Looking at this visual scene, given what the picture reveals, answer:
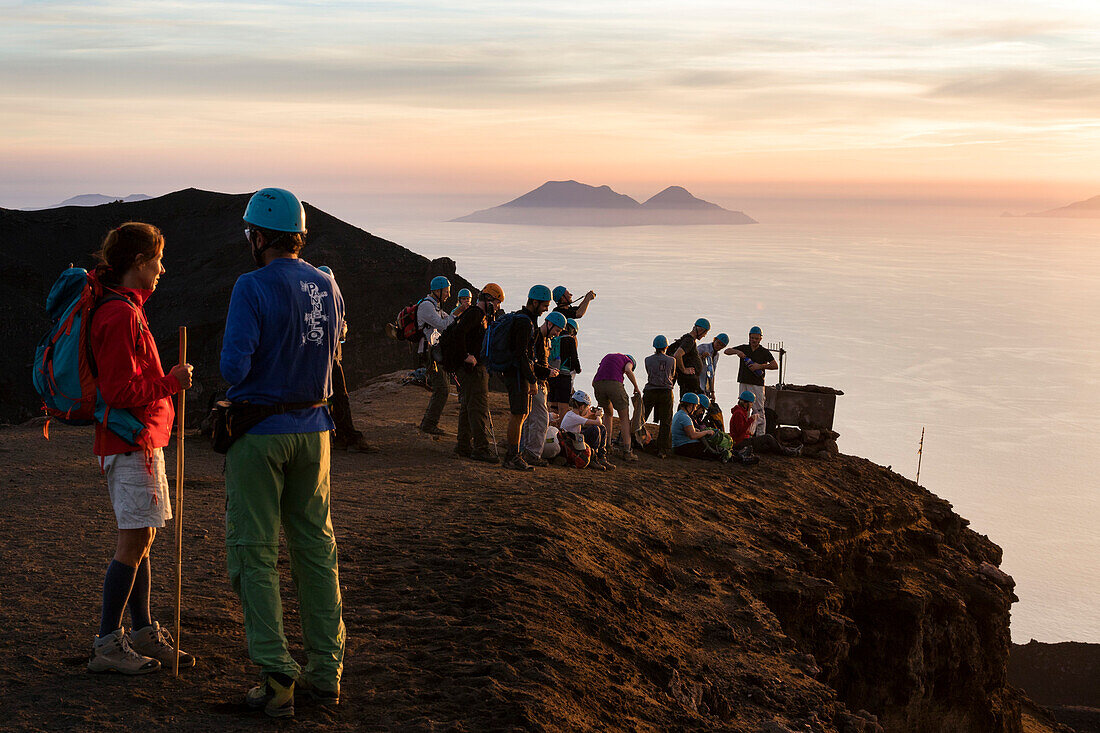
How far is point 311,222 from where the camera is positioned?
3328cm

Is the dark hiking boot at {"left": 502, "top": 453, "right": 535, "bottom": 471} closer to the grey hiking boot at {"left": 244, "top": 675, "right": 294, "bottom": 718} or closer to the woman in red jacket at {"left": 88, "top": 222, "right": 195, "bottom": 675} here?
A: the woman in red jacket at {"left": 88, "top": 222, "right": 195, "bottom": 675}

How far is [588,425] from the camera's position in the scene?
11891 millimetres

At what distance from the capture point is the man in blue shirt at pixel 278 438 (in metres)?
3.99

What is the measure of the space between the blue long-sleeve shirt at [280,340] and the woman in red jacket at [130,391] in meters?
0.38

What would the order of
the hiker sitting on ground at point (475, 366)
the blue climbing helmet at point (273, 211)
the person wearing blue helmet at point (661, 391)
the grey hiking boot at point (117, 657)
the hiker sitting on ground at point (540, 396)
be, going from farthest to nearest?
the person wearing blue helmet at point (661, 391) < the hiker sitting on ground at point (475, 366) < the hiker sitting on ground at point (540, 396) < the grey hiking boot at point (117, 657) < the blue climbing helmet at point (273, 211)

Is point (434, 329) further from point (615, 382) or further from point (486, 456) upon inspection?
point (615, 382)

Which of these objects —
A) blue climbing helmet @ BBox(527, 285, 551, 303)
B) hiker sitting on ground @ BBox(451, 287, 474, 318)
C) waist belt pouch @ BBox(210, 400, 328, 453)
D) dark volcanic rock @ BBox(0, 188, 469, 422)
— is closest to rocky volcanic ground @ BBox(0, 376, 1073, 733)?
waist belt pouch @ BBox(210, 400, 328, 453)

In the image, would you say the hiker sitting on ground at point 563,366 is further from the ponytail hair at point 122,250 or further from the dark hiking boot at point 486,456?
the ponytail hair at point 122,250

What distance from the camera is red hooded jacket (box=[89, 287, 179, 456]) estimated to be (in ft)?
13.8

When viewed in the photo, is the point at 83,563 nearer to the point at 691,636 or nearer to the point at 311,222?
the point at 691,636

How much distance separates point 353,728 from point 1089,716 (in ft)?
91.5

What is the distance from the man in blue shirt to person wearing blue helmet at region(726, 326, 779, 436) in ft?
36.6

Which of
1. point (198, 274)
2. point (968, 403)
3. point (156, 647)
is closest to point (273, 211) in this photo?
point (156, 647)

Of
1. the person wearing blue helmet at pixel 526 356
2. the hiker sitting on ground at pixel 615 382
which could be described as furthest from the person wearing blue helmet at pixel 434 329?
the hiker sitting on ground at pixel 615 382
